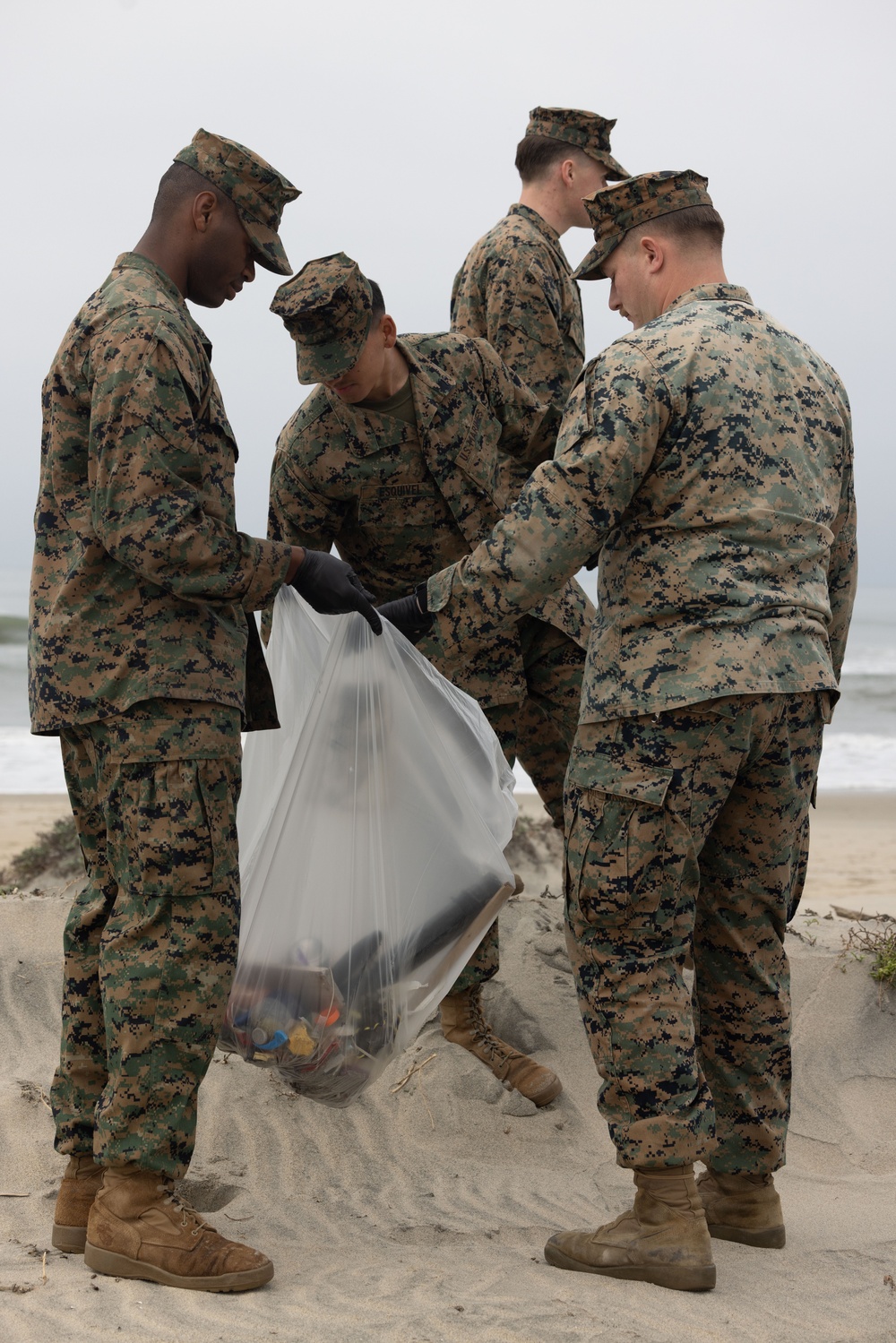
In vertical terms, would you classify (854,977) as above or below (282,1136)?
above

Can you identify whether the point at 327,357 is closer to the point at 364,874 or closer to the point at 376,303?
the point at 376,303

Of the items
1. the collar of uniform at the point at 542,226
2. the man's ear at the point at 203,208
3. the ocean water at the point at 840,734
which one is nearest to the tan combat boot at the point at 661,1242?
the man's ear at the point at 203,208

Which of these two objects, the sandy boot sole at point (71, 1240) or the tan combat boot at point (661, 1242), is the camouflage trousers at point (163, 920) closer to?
the sandy boot sole at point (71, 1240)

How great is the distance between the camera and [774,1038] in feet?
8.99

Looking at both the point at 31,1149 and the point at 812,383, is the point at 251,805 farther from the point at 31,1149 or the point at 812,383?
the point at 812,383

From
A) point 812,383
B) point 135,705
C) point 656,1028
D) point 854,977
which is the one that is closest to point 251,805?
point 135,705

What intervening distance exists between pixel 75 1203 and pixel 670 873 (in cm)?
142

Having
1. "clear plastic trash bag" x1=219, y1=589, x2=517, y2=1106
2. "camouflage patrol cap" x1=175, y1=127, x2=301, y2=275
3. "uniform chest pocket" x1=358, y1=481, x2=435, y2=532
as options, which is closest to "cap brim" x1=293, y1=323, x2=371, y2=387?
"uniform chest pocket" x1=358, y1=481, x2=435, y2=532

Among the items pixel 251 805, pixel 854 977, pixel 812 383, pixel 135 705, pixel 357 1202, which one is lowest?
pixel 357 1202

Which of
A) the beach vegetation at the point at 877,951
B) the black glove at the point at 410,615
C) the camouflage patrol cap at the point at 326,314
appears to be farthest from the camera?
the beach vegetation at the point at 877,951

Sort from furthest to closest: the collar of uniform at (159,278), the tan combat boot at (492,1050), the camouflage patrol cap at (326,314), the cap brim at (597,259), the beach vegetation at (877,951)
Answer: the beach vegetation at (877,951)
the tan combat boot at (492,1050)
the camouflage patrol cap at (326,314)
the cap brim at (597,259)
the collar of uniform at (159,278)

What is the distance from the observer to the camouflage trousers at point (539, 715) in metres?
3.76

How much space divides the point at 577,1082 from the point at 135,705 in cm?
200

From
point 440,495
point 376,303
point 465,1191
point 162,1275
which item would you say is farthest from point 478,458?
point 162,1275
